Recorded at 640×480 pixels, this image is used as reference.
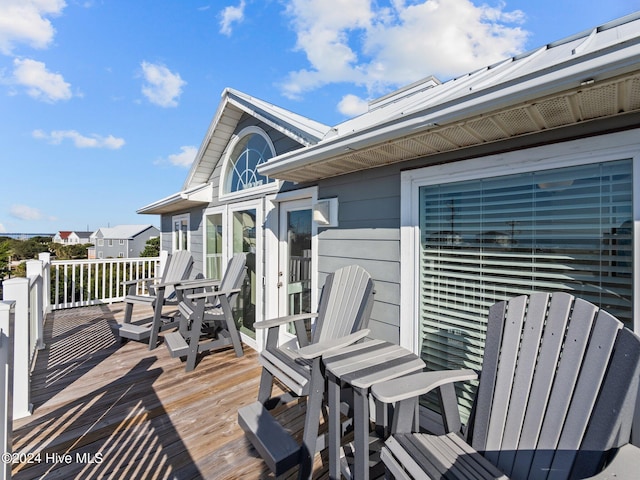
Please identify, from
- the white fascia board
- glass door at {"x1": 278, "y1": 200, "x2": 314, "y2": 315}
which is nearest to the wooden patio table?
glass door at {"x1": 278, "y1": 200, "x2": 314, "y2": 315}

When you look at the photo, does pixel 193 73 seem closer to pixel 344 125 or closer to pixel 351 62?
pixel 351 62

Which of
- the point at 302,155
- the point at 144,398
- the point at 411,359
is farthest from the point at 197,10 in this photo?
the point at 411,359

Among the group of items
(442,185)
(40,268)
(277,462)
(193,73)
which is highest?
(193,73)

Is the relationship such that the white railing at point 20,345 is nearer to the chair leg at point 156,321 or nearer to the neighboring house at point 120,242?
the chair leg at point 156,321

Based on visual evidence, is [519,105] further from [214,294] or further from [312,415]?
[214,294]

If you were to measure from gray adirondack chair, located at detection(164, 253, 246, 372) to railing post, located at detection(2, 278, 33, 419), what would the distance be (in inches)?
46.0

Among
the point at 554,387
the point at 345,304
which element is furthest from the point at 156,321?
the point at 554,387

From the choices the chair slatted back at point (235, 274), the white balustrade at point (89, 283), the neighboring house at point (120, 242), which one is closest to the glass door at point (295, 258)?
the chair slatted back at point (235, 274)

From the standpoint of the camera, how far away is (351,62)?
6066 millimetres

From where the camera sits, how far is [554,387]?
1.26m

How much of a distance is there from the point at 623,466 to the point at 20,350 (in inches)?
150

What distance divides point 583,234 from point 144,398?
3536 millimetres

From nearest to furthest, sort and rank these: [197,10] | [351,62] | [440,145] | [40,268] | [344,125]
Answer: [440,145] → [344,125] → [40,268] → [197,10] → [351,62]

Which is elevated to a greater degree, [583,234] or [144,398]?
[583,234]
